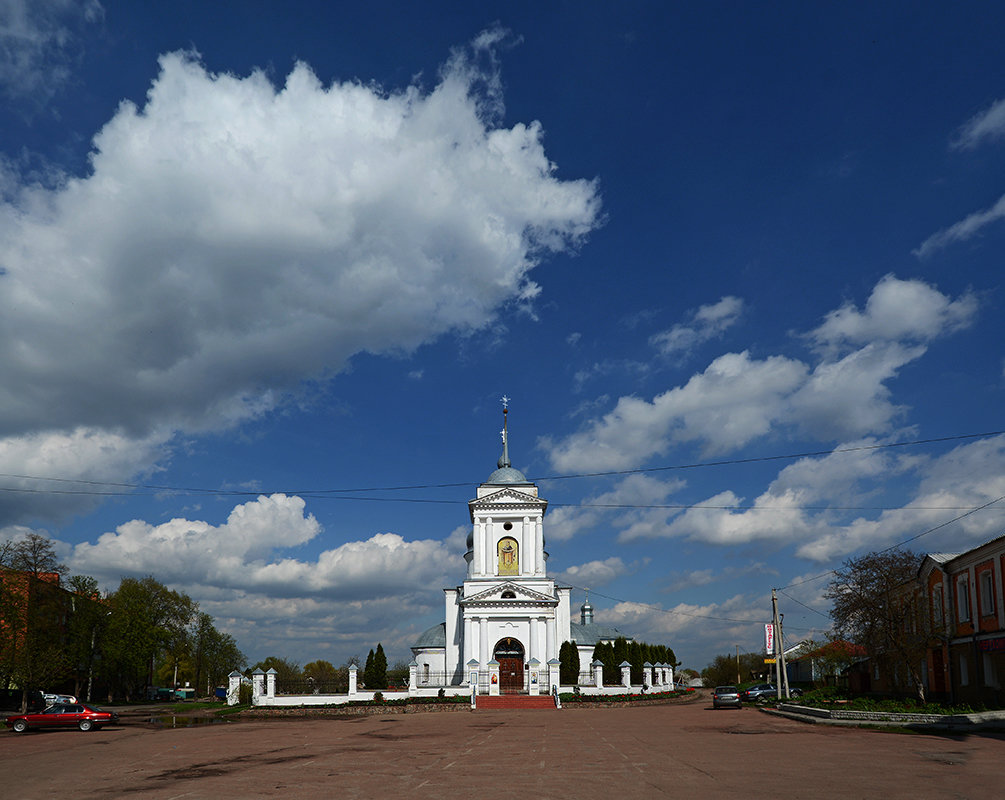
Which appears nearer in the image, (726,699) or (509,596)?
(726,699)

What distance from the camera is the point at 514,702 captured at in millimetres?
48469

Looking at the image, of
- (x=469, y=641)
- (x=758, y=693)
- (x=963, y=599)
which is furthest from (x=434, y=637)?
(x=963, y=599)

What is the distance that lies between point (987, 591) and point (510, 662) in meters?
33.8

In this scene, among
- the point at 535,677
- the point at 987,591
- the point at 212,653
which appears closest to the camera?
the point at 987,591

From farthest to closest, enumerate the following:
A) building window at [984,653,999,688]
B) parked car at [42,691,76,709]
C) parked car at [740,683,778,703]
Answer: parked car at [740,683,778,703], parked car at [42,691,76,709], building window at [984,653,999,688]

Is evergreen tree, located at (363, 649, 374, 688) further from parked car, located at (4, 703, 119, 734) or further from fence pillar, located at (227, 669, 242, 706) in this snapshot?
parked car, located at (4, 703, 119, 734)

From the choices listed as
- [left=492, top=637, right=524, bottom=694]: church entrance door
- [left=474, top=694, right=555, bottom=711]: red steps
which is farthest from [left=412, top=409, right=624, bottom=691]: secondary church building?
[left=474, top=694, right=555, bottom=711]: red steps

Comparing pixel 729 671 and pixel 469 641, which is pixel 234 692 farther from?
pixel 729 671

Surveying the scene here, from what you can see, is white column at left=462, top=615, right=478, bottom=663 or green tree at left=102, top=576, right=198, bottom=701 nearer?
white column at left=462, top=615, right=478, bottom=663

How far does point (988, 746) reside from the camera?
800 inches

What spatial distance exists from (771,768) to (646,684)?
139 ft

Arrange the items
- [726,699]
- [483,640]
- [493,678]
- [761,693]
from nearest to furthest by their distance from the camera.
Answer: [726,699]
[493,678]
[761,693]
[483,640]

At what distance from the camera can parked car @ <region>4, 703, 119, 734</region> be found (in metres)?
33.0

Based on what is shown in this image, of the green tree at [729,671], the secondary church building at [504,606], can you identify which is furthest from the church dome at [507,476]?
the green tree at [729,671]
